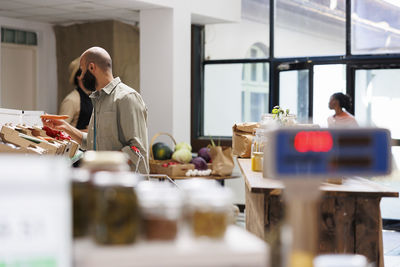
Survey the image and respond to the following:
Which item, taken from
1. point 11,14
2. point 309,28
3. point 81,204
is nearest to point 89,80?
point 81,204

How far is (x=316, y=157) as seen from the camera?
102cm

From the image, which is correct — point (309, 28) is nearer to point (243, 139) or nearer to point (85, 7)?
point (85, 7)

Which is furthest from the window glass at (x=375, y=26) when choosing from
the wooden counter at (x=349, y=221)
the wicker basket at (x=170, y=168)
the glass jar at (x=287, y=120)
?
the wooden counter at (x=349, y=221)

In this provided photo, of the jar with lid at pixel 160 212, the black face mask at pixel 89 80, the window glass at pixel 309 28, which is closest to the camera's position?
the jar with lid at pixel 160 212

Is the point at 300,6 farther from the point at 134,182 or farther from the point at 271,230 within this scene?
the point at 134,182

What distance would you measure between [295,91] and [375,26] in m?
1.16

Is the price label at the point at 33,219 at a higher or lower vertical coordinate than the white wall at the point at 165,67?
lower

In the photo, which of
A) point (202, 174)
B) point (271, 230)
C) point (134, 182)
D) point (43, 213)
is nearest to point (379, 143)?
point (134, 182)

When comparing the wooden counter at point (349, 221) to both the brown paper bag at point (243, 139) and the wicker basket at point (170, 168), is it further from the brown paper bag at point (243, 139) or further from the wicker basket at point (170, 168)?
the wicker basket at point (170, 168)

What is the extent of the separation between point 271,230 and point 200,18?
484 centimetres

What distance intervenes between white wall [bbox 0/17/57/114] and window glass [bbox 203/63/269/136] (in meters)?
1.95

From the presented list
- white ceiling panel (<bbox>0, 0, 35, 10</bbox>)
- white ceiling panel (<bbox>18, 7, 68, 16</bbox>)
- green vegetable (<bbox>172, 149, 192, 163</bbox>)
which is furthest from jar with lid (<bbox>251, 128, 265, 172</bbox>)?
white ceiling panel (<bbox>18, 7, 68, 16</bbox>)

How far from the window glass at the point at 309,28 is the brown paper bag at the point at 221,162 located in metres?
2.02

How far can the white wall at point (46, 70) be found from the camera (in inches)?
309
